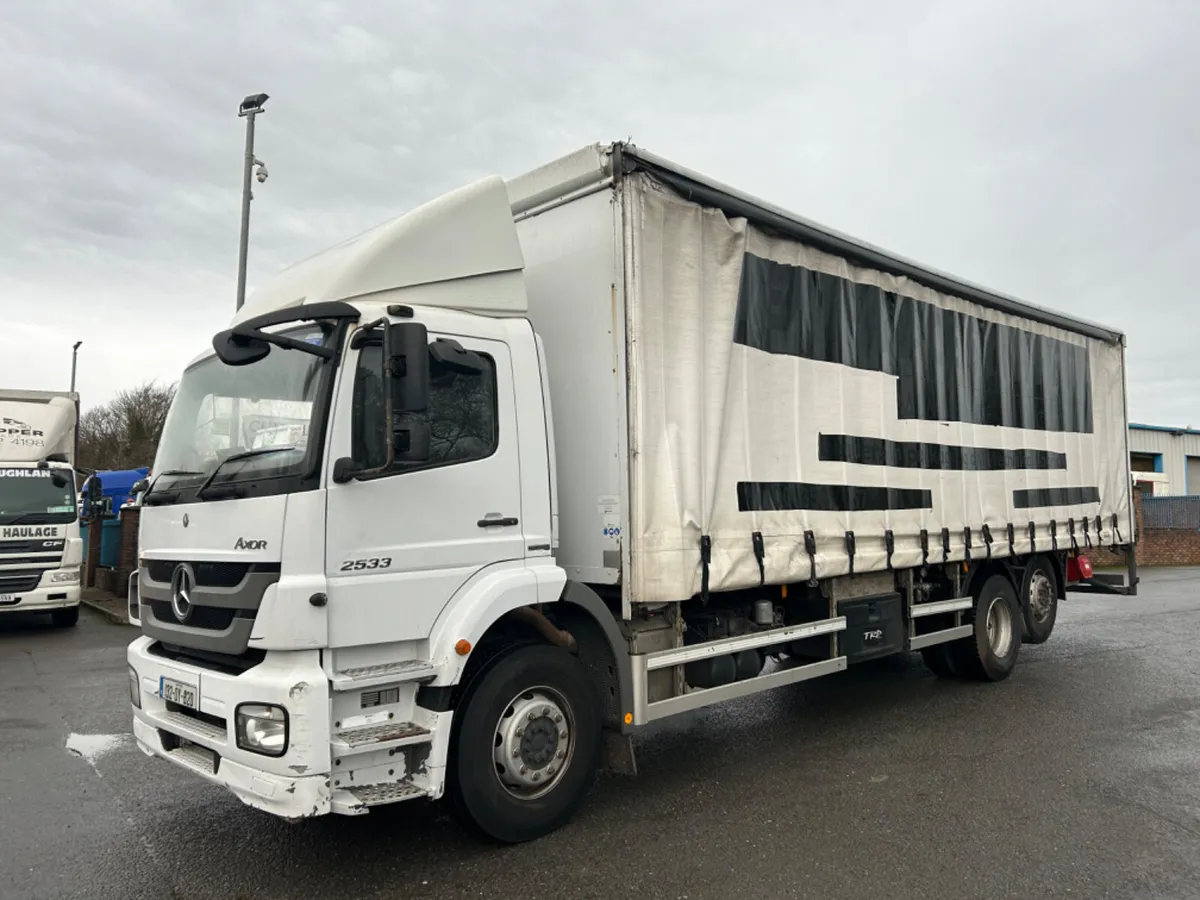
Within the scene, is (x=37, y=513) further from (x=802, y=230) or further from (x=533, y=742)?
(x=802, y=230)

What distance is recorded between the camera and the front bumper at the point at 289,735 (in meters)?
3.61

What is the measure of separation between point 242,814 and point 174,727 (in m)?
0.97

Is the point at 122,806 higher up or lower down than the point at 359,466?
lower down

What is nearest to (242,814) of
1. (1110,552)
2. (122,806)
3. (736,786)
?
(122,806)

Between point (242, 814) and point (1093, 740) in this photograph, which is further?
point (1093, 740)

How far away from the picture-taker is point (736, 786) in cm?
532


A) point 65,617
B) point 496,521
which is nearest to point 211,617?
point 496,521

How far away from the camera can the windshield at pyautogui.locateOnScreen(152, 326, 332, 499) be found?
13.0 feet

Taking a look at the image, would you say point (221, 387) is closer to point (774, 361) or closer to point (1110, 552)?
point (774, 361)

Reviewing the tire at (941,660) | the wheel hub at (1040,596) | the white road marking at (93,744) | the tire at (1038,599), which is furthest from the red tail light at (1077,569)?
the white road marking at (93,744)

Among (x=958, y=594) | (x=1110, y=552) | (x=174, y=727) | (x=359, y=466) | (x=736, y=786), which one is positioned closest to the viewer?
(x=359, y=466)

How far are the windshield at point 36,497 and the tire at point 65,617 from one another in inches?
54.3

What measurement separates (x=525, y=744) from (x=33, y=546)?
10.2 m

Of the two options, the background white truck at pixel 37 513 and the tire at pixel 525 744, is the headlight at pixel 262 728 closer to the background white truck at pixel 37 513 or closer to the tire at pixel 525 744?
the tire at pixel 525 744
